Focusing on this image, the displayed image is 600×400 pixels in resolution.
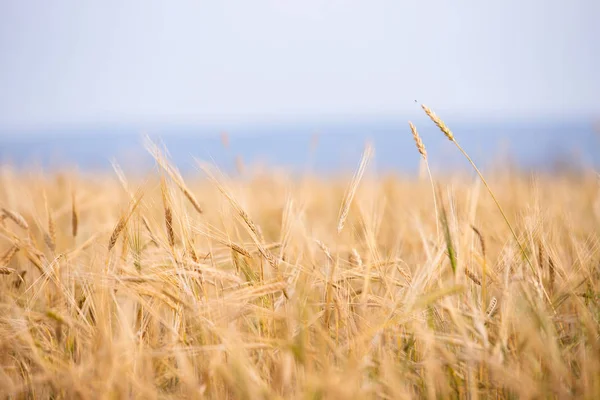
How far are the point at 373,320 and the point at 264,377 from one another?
33 centimetres

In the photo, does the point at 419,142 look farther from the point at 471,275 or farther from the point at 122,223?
the point at 122,223

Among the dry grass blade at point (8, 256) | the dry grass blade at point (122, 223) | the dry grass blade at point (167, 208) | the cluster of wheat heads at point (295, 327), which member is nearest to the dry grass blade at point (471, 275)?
the cluster of wheat heads at point (295, 327)

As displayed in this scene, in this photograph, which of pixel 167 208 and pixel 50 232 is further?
pixel 50 232

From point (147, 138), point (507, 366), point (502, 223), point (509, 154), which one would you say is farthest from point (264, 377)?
point (509, 154)

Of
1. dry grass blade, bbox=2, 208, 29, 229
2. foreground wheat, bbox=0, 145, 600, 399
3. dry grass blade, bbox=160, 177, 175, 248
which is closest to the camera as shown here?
foreground wheat, bbox=0, 145, 600, 399

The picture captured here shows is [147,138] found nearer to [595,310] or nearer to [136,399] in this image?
[136,399]

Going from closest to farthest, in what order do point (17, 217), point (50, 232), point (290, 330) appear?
point (290, 330), point (17, 217), point (50, 232)

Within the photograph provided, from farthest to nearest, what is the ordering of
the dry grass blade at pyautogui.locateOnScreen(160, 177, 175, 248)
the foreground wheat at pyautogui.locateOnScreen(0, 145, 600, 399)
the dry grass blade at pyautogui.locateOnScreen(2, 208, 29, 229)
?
the dry grass blade at pyautogui.locateOnScreen(2, 208, 29, 229)
the dry grass blade at pyautogui.locateOnScreen(160, 177, 175, 248)
the foreground wheat at pyautogui.locateOnScreen(0, 145, 600, 399)

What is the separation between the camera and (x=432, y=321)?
130cm

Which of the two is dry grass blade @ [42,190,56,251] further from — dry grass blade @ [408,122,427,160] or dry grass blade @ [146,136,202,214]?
dry grass blade @ [408,122,427,160]

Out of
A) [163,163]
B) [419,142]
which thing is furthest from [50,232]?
[419,142]

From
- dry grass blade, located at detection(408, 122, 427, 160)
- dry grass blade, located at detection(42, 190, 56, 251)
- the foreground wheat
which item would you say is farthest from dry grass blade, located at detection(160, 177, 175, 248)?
dry grass blade, located at detection(408, 122, 427, 160)

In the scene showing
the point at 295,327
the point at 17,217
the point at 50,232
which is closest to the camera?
the point at 295,327

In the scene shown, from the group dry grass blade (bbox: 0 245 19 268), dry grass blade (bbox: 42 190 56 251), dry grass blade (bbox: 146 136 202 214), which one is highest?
dry grass blade (bbox: 146 136 202 214)
